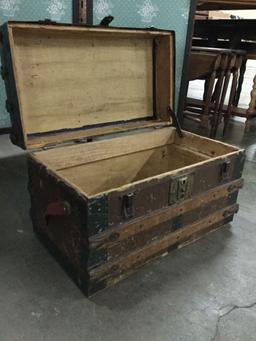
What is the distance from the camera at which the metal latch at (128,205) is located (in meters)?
1.04

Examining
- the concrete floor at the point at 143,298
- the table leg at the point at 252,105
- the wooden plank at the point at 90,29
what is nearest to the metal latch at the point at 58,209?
the concrete floor at the point at 143,298

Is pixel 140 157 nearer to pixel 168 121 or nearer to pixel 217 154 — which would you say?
pixel 168 121

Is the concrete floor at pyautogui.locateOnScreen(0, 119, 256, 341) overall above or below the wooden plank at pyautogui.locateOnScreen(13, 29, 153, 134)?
below

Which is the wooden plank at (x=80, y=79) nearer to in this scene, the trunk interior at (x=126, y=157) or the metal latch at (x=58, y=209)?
the trunk interior at (x=126, y=157)

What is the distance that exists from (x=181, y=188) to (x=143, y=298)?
0.41m

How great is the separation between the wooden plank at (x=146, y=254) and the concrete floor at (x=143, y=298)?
0.04 m

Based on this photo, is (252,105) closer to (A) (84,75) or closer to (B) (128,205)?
(A) (84,75)

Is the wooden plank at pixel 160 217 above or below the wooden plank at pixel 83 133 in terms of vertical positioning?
below

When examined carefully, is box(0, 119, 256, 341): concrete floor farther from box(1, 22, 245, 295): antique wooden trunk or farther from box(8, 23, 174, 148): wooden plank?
box(8, 23, 174, 148): wooden plank

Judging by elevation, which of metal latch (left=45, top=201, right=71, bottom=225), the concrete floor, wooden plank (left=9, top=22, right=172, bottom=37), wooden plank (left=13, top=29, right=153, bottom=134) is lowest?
the concrete floor

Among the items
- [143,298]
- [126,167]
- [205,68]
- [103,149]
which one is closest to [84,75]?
[103,149]

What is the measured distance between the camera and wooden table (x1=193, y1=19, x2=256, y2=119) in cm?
313

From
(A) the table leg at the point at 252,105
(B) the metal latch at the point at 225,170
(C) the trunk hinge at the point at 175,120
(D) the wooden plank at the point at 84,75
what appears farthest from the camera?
(A) the table leg at the point at 252,105

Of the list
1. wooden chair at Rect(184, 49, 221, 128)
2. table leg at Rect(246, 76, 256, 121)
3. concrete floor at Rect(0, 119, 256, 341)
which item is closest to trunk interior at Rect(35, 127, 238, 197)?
concrete floor at Rect(0, 119, 256, 341)
